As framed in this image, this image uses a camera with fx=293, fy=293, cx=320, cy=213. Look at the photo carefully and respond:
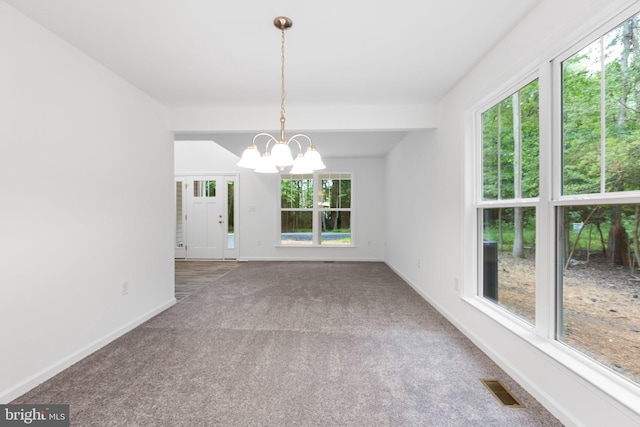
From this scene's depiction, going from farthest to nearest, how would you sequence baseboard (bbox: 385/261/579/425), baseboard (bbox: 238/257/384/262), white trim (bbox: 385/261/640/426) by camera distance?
1. baseboard (bbox: 238/257/384/262)
2. baseboard (bbox: 385/261/579/425)
3. white trim (bbox: 385/261/640/426)

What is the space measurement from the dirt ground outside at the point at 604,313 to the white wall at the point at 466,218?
125 millimetres

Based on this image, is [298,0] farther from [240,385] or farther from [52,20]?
[240,385]

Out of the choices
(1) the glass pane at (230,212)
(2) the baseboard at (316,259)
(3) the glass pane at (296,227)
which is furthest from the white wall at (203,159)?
(2) the baseboard at (316,259)

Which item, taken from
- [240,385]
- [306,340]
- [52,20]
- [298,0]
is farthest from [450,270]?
[52,20]

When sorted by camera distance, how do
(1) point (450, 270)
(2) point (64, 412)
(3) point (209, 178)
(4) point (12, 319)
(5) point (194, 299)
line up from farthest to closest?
(3) point (209, 178) → (5) point (194, 299) → (1) point (450, 270) → (4) point (12, 319) → (2) point (64, 412)

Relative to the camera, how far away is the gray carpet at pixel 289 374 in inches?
65.6

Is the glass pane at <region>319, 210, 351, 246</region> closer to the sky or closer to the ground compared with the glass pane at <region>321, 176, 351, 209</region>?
closer to the ground

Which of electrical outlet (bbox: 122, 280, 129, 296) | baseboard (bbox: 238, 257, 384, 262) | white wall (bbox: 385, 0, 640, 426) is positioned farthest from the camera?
baseboard (bbox: 238, 257, 384, 262)

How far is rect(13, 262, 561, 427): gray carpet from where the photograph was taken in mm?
1666

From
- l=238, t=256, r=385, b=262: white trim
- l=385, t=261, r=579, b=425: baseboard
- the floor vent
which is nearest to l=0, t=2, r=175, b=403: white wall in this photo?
the floor vent

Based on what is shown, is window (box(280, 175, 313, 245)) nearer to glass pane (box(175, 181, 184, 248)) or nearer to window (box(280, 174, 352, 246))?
window (box(280, 174, 352, 246))

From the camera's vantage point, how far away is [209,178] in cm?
706

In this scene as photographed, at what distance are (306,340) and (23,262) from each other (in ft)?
6.91

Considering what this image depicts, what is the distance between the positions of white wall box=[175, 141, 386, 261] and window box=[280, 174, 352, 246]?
0.57ft
